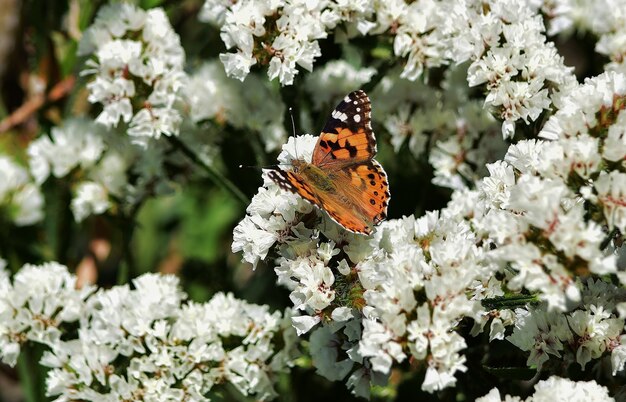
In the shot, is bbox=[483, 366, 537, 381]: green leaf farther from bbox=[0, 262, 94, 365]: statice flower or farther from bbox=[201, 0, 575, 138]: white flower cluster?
bbox=[0, 262, 94, 365]: statice flower

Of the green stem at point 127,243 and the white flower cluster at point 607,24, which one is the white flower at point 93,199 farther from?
the white flower cluster at point 607,24

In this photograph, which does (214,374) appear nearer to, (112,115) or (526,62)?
(112,115)

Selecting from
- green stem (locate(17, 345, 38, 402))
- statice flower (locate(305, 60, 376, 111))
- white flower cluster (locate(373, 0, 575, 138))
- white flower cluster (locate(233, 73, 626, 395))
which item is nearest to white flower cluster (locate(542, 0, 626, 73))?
white flower cluster (locate(373, 0, 575, 138))

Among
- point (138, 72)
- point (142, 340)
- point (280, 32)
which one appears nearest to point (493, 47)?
point (280, 32)

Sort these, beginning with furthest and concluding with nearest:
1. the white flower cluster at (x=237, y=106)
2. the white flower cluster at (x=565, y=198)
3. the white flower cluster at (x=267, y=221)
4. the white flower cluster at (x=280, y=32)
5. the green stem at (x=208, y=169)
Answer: the white flower cluster at (x=237, y=106), the green stem at (x=208, y=169), the white flower cluster at (x=280, y=32), the white flower cluster at (x=267, y=221), the white flower cluster at (x=565, y=198)

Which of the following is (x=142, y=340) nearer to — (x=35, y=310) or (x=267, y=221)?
(x=35, y=310)

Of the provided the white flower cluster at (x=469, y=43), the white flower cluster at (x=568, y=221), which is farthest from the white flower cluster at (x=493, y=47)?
the white flower cluster at (x=568, y=221)
